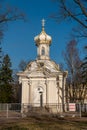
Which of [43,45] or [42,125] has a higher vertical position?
[43,45]

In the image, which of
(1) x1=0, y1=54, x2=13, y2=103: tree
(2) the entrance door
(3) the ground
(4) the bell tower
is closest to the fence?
(3) the ground

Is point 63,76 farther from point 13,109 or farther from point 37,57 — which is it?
point 13,109

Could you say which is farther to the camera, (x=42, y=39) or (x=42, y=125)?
(x=42, y=39)

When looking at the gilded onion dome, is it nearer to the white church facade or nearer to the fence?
the white church facade

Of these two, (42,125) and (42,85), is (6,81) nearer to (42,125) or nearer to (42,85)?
(42,85)

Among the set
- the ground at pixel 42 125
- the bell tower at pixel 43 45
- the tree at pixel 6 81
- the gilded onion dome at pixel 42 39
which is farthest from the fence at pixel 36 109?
the tree at pixel 6 81

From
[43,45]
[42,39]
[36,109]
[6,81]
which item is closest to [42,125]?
[36,109]

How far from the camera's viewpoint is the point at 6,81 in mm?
59125

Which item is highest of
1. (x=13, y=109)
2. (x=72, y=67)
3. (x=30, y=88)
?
(x=72, y=67)

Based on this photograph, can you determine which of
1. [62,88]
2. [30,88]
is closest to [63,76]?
[62,88]

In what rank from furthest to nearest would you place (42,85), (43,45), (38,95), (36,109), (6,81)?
(6,81) → (43,45) → (42,85) → (38,95) → (36,109)

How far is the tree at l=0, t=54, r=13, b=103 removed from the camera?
2016 inches

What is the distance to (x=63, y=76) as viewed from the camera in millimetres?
43531

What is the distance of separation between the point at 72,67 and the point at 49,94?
21.4 ft
